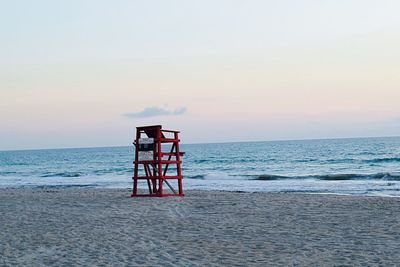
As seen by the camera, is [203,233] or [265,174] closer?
[203,233]

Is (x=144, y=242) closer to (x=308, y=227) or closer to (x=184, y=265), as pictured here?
(x=184, y=265)

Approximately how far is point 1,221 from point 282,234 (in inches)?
210

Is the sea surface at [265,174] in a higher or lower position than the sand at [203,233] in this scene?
→ lower

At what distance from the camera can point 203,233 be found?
8273 mm

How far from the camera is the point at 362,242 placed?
7.32 m

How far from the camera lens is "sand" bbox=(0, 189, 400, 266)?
6.41 metres

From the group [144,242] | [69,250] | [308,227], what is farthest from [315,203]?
[69,250]

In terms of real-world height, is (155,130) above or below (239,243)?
above

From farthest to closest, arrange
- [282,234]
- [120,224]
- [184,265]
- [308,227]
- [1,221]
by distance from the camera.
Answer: [1,221], [120,224], [308,227], [282,234], [184,265]

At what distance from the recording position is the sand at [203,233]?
6.41 meters

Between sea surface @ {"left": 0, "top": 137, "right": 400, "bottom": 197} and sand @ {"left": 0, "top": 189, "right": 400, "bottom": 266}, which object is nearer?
sand @ {"left": 0, "top": 189, "right": 400, "bottom": 266}

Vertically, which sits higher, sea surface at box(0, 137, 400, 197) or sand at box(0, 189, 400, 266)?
sand at box(0, 189, 400, 266)

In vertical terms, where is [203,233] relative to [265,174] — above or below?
above

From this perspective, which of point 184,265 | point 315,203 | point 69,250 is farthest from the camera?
point 315,203
